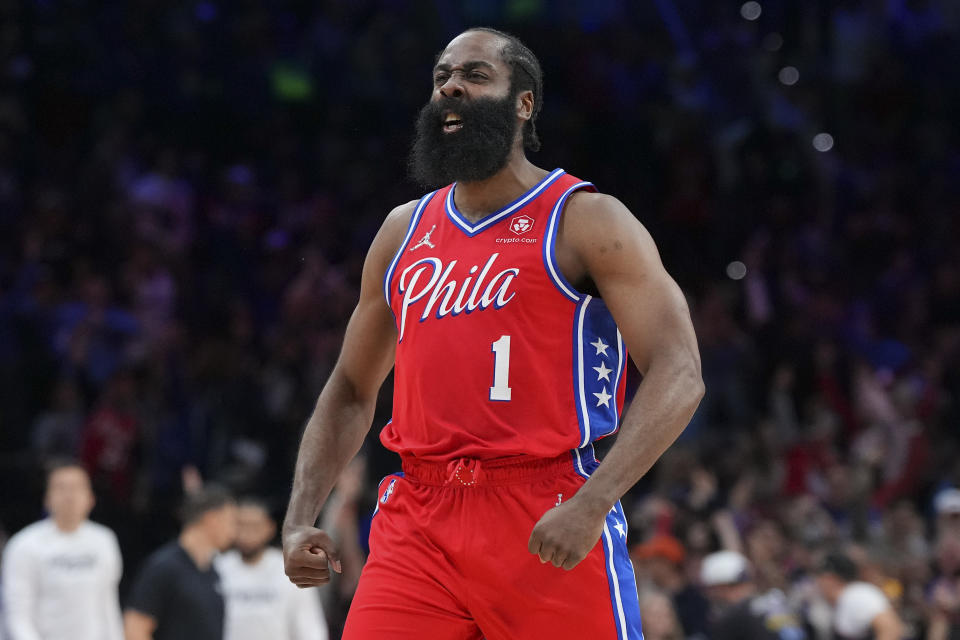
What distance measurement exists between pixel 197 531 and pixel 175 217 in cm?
576

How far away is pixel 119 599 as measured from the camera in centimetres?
1055

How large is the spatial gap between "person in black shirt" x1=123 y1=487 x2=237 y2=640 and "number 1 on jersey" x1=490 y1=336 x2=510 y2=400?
4.47 m

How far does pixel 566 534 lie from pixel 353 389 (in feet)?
3.70

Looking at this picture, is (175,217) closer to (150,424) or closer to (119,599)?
(150,424)

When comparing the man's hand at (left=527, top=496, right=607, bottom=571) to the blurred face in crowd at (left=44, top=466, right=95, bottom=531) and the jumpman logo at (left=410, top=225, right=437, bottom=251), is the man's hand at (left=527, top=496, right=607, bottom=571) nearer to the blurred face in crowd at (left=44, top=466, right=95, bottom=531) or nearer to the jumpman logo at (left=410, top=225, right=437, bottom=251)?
the jumpman logo at (left=410, top=225, right=437, bottom=251)

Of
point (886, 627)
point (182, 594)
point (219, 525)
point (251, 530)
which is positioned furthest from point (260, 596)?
point (886, 627)

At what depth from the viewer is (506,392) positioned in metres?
3.52

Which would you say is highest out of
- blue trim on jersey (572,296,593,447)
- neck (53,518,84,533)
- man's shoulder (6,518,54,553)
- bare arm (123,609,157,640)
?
blue trim on jersey (572,296,593,447)

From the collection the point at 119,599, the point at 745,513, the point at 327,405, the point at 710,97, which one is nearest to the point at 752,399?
the point at 745,513

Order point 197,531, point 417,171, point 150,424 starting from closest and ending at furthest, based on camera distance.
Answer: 1. point 417,171
2. point 197,531
3. point 150,424

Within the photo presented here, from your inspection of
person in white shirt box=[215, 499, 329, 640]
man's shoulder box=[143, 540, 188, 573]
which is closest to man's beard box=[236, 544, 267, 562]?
person in white shirt box=[215, 499, 329, 640]

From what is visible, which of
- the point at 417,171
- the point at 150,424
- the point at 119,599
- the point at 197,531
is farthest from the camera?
the point at 150,424

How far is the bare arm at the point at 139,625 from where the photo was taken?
7.38 meters

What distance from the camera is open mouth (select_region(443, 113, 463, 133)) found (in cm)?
379
